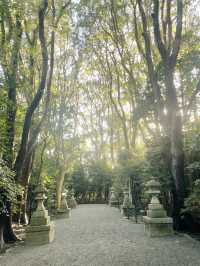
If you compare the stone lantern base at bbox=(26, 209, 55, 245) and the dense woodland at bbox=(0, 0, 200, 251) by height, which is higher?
the dense woodland at bbox=(0, 0, 200, 251)

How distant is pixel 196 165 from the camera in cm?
633

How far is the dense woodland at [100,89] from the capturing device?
8117 millimetres

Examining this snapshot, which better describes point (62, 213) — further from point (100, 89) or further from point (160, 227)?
point (100, 89)

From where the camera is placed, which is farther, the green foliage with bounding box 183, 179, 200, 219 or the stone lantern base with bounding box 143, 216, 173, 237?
the stone lantern base with bounding box 143, 216, 173, 237

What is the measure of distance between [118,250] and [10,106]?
4.99m

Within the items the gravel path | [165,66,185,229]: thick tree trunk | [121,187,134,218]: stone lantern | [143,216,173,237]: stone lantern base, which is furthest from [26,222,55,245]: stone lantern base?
[121,187,134,218]: stone lantern

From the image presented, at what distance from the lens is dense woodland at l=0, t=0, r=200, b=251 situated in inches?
320

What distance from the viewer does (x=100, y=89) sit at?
2102cm

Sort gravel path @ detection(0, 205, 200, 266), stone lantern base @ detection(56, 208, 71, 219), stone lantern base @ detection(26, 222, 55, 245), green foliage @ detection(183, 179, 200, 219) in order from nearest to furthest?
gravel path @ detection(0, 205, 200, 266) → green foliage @ detection(183, 179, 200, 219) → stone lantern base @ detection(26, 222, 55, 245) → stone lantern base @ detection(56, 208, 71, 219)

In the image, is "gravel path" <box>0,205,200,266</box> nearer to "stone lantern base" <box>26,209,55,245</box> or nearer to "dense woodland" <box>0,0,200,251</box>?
"stone lantern base" <box>26,209,55,245</box>

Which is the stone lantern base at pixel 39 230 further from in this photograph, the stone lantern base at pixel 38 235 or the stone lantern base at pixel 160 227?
the stone lantern base at pixel 160 227

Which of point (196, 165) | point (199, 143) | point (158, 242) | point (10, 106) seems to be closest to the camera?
point (199, 143)

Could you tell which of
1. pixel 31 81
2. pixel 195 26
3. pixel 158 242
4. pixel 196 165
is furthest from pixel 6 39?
pixel 195 26

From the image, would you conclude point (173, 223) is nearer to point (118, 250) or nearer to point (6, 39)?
point (118, 250)
